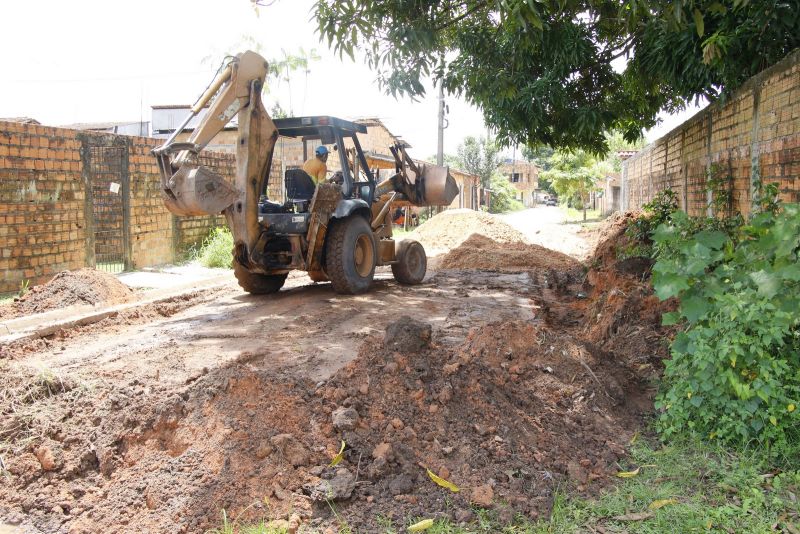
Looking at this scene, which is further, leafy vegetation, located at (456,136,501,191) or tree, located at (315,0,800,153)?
leafy vegetation, located at (456,136,501,191)

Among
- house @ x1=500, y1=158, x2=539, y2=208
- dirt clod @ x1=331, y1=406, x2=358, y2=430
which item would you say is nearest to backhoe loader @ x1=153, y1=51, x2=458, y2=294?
dirt clod @ x1=331, y1=406, x2=358, y2=430

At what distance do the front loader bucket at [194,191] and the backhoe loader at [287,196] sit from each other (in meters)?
0.01

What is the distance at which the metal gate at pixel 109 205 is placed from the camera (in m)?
11.7

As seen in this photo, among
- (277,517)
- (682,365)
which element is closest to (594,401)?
(682,365)

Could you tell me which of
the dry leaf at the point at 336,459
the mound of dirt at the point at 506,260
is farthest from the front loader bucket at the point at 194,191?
the mound of dirt at the point at 506,260

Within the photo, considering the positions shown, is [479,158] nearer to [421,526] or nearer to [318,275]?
[318,275]

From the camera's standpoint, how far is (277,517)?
3496mm

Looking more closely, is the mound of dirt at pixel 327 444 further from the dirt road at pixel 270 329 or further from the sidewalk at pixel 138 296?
the sidewalk at pixel 138 296

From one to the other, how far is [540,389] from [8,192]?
28.4 ft

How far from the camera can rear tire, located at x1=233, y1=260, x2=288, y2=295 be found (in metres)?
9.53

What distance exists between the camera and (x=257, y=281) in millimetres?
9727

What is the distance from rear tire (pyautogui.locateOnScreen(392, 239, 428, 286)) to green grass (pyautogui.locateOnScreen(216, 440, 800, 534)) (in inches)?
285

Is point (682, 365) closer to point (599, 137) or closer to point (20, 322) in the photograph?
point (20, 322)

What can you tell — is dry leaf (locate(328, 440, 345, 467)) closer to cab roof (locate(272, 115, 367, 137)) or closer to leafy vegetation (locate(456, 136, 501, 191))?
cab roof (locate(272, 115, 367, 137))
